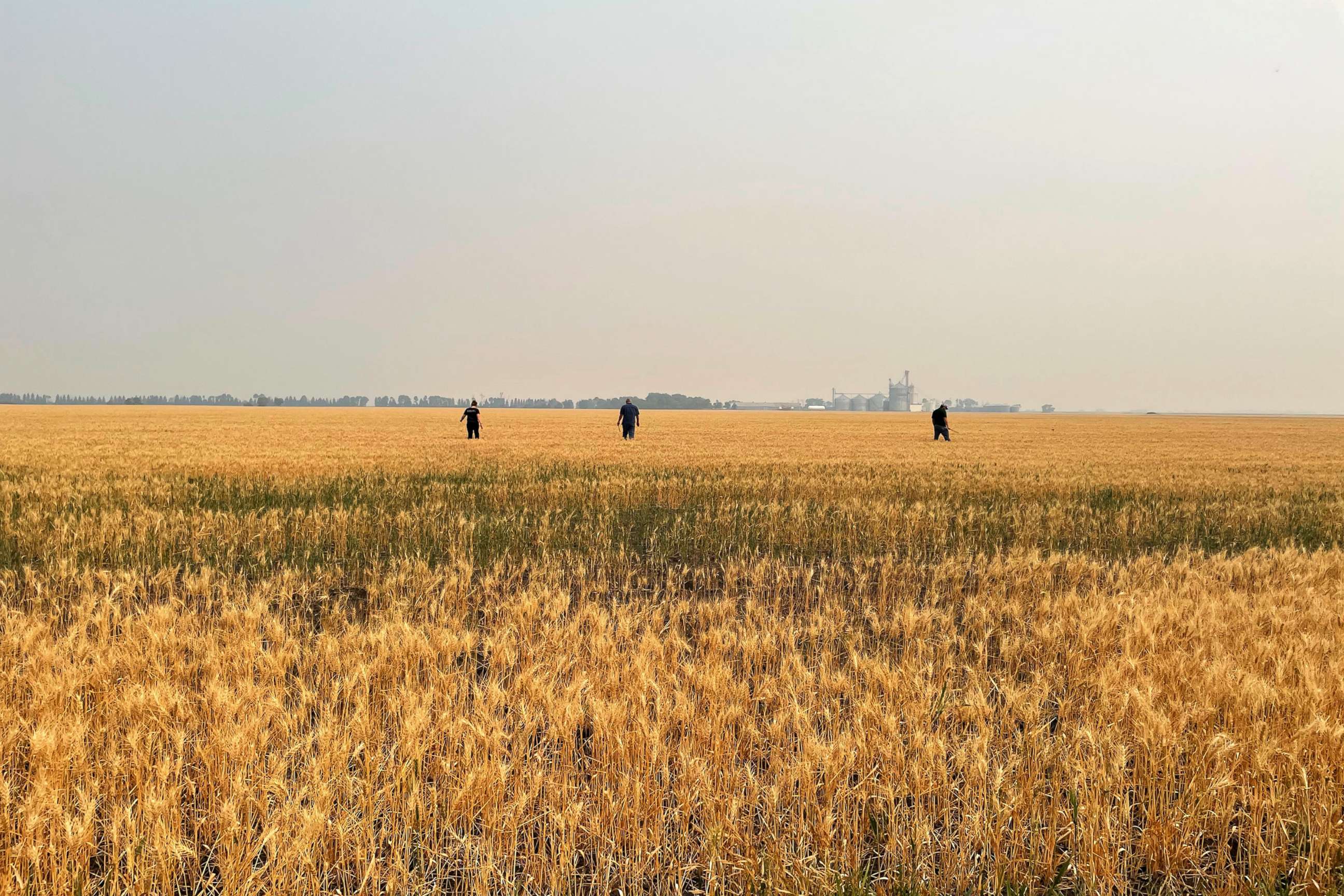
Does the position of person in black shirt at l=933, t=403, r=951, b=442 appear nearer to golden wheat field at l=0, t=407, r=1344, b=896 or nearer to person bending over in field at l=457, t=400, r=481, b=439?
person bending over in field at l=457, t=400, r=481, b=439

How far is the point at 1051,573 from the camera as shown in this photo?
856 centimetres

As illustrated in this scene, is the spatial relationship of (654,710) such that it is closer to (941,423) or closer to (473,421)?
(473,421)

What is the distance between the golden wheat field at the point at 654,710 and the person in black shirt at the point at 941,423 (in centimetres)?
2520

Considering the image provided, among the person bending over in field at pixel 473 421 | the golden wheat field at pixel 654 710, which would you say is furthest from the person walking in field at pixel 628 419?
the golden wheat field at pixel 654 710

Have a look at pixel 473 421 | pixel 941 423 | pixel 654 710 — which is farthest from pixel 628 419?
pixel 654 710

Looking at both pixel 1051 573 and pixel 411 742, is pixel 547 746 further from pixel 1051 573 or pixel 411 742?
pixel 1051 573

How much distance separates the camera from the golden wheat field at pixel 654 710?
3.01 meters

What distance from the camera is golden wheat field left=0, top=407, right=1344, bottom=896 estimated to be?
301 cm

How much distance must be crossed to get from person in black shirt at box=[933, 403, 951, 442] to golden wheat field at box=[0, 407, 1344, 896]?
25203 mm

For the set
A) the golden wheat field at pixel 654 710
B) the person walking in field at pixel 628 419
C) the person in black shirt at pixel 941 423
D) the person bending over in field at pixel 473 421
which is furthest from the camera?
the person in black shirt at pixel 941 423

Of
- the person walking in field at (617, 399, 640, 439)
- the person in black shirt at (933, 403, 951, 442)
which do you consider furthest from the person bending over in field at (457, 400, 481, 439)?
the person in black shirt at (933, 403, 951, 442)

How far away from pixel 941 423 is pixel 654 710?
119 ft

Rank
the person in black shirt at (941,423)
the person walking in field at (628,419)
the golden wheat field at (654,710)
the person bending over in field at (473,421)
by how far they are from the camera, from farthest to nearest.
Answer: the person in black shirt at (941,423) < the person walking in field at (628,419) < the person bending over in field at (473,421) < the golden wheat field at (654,710)

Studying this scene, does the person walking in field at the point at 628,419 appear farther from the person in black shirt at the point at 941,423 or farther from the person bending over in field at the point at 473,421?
the person in black shirt at the point at 941,423
